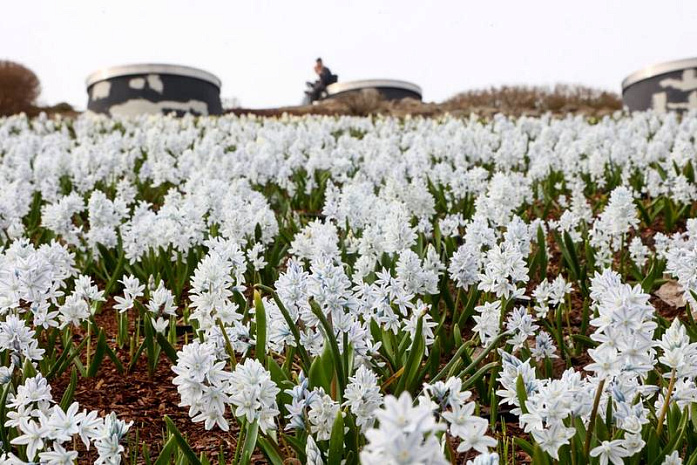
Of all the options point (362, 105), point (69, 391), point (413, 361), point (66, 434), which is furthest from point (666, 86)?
point (66, 434)

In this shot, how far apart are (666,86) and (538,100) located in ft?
20.6

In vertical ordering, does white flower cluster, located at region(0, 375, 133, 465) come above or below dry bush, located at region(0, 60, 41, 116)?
below

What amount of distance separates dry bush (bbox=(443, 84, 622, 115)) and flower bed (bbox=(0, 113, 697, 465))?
1462 cm

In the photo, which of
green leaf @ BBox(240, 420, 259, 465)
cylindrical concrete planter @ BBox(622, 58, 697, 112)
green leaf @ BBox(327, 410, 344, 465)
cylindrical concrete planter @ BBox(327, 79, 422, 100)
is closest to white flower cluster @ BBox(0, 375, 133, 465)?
green leaf @ BBox(240, 420, 259, 465)

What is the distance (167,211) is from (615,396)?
332 centimetres

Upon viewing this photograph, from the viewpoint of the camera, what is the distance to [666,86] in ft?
57.1

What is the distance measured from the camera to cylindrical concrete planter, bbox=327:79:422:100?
92.2 ft

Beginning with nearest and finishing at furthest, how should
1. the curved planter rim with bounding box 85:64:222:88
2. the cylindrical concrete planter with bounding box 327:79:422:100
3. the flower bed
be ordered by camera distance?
the flower bed → the curved planter rim with bounding box 85:64:222:88 → the cylindrical concrete planter with bounding box 327:79:422:100

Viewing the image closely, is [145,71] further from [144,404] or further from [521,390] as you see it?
[521,390]

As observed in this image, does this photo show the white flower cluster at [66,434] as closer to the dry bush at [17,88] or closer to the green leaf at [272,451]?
the green leaf at [272,451]

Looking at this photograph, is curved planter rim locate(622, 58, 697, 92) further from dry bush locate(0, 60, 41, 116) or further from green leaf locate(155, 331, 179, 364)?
dry bush locate(0, 60, 41, 116)

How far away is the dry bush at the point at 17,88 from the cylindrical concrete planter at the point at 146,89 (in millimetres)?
10265

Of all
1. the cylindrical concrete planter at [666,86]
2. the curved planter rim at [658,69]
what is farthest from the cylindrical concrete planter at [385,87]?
the cylindrical concrete planter at [666,86]

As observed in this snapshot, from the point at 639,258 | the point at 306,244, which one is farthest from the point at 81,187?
the point at 639,258
